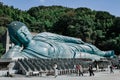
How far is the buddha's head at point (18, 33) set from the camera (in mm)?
34781

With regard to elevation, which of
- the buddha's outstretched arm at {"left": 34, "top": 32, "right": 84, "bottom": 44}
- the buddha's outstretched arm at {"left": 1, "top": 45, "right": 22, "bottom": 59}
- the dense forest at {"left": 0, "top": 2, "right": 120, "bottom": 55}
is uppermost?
the dense forest at {"left": 0, "top": 2, "right": 120, "bottom": 55}

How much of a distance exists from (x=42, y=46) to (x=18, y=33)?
3542 mm

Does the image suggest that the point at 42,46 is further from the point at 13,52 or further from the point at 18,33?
the point at 13,52

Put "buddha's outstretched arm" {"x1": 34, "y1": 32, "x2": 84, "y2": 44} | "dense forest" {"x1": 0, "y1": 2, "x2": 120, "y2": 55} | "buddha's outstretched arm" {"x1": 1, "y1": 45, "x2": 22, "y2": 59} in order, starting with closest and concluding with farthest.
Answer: "buddha's outstretched arm" {"x1": 1, "y1": 45, "x2": 22, "y2": 59}
"buddha's outstretched arm" {"x1": 34, "y1": 32, "x2": 84, "y2": 44}
"dense forest" {"x1": 0, "y1": 2, "x2": 120, "y2": 55}

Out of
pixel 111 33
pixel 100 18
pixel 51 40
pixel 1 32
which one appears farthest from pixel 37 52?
pixel 100 18

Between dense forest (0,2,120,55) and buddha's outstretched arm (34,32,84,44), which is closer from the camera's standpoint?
buddha's outstretched arm (34,32,84,44)

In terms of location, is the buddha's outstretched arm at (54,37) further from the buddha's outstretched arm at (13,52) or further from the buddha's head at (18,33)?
the buddha's outstretched arm at (13,52)

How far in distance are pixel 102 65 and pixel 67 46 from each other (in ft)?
17.5

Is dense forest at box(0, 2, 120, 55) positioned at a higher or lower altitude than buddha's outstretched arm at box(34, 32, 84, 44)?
higher

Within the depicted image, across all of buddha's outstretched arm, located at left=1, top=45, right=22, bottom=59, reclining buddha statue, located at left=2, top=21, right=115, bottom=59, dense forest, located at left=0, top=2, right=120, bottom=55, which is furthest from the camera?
dense forest, located at left=0, top=2, right=120, bottom=55

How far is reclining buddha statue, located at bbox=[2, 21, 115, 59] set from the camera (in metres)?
34.8

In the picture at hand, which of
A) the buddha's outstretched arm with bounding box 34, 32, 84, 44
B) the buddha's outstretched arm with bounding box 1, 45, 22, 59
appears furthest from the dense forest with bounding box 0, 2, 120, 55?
the buddha's outstretched arm with bounding box 1, 45, 22, 59

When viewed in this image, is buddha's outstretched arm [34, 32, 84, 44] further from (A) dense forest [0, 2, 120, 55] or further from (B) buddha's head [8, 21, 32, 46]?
(A) dense forest [0, 2, 120, 55]

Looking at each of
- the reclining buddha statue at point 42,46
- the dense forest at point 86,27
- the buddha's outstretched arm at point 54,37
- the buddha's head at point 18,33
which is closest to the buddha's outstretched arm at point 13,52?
the reclining buddha statue at point 42,46
